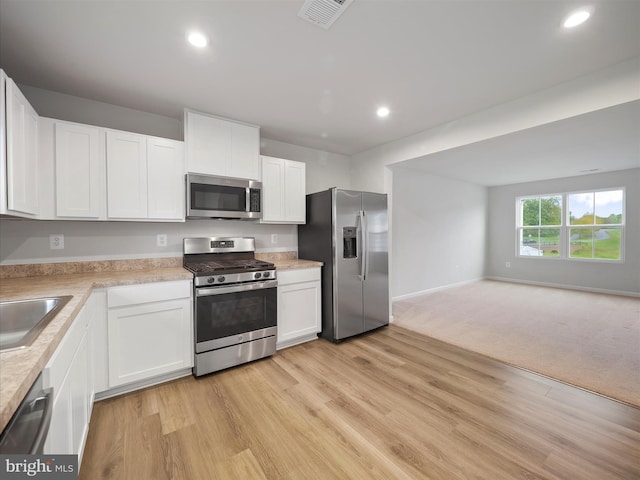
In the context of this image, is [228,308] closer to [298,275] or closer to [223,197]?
→ [298,275]

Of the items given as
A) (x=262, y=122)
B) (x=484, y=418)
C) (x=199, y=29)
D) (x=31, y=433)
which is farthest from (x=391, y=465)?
(x=262, y=122)

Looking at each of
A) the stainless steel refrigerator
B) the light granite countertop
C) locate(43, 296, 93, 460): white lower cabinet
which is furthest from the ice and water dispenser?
locate(43, 296, 93, 460): white lower cabinet

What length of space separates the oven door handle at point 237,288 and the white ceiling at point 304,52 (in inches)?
68.3

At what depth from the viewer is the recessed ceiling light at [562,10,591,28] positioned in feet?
5.29

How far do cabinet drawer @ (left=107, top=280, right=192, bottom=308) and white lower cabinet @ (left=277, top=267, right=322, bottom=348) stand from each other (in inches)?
38.2

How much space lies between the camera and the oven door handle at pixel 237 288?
2.39 metres

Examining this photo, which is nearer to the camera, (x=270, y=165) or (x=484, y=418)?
(x=484, y=418)

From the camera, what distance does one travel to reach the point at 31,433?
0.71 meters

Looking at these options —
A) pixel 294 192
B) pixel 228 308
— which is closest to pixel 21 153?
pixel 228 308

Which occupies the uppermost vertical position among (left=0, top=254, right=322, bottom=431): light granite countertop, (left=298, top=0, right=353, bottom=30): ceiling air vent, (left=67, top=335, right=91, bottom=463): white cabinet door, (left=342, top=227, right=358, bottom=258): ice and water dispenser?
(left=298, top=0, right=353, bottom=30): ceiling air vent

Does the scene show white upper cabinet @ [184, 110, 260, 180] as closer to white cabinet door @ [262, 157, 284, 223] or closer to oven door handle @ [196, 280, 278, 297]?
white cabinet door @ [262, 157, 284, 223]

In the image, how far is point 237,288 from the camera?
2.57 meters

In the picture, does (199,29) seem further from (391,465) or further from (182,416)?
(391,465)

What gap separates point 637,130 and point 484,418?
140 inches
